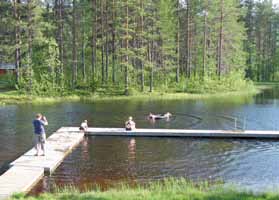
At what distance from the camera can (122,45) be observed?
58.0 metres

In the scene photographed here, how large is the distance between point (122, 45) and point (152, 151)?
3777 centimetres

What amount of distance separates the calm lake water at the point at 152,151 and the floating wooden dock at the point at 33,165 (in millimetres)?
360

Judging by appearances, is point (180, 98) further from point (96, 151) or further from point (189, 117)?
point (96, 151)

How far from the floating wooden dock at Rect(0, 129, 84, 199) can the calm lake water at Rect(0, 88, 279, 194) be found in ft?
1.18

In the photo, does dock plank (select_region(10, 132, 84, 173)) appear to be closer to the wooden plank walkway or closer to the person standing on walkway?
the person standing on walkway

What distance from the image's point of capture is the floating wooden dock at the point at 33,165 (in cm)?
1449

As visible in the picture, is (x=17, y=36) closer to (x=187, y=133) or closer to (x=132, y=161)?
(x=187, y=133)

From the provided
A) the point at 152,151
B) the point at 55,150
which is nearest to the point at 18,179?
the point at 55,150

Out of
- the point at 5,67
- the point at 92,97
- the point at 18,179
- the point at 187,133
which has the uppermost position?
the point at 5,67

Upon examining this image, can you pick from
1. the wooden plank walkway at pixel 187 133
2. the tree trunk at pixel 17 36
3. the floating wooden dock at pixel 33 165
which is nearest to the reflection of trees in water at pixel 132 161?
the wooden plank walkway at pixel 187 133

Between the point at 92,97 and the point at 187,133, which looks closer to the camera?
the point at 187,133

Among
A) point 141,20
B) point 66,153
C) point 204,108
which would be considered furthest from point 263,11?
point 66,153

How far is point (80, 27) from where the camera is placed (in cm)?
5925

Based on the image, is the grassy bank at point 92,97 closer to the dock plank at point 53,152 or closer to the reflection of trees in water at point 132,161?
the dock plank at point 53,152
